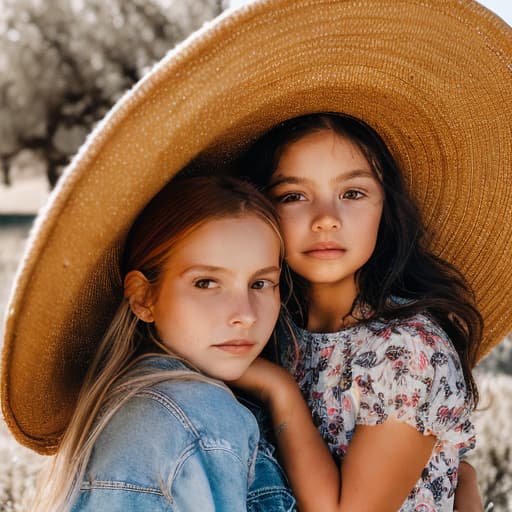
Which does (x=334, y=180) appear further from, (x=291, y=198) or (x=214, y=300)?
(x=214, y=300)

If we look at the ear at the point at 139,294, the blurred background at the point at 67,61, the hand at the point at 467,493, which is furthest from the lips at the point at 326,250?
the blurred background at the point at 67,61

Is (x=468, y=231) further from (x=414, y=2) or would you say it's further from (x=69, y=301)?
(x=69, y=301)

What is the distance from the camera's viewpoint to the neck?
103 inches

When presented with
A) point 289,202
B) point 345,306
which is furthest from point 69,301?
point 345,306

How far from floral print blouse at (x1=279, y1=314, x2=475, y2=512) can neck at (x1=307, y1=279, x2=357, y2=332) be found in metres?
0.09

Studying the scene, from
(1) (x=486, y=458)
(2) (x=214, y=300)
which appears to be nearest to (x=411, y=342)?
(2) (x=214, y=300)

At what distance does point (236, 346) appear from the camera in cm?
213

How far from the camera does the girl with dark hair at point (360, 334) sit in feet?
7.16

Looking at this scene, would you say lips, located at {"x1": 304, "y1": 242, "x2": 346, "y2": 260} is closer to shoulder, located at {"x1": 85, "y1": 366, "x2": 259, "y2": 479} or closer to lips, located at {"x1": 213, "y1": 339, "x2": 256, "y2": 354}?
lips, located at {"x1": 213, "y1": 339, "x2": 256, "y2": 354}

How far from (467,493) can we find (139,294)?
1313 mm

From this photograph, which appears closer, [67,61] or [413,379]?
[413,379]

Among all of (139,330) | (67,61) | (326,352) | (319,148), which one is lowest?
(326,352)

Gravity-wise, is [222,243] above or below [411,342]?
above

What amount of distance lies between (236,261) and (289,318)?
63 centimetres
